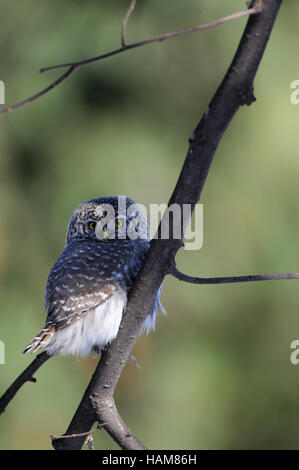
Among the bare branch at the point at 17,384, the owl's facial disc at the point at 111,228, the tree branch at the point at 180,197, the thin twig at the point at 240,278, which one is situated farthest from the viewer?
the owl's facial disc at the point at 111,228

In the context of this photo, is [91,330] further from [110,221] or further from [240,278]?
[240,278]

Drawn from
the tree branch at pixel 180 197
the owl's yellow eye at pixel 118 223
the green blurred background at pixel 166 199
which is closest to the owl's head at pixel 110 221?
the owl's yellow eye at pixel 118 223

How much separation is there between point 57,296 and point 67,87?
153 inches

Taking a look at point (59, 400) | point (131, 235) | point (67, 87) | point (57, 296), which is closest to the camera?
point (57, 296)

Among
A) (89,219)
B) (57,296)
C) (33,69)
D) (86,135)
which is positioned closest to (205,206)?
(86,135)

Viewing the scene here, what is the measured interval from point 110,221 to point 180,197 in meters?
1.14

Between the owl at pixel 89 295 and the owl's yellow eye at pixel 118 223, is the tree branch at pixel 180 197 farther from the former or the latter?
the owl's yellow eye at pixel 118 223

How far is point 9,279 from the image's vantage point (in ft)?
19.7

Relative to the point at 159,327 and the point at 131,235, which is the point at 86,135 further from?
the point at 131,235

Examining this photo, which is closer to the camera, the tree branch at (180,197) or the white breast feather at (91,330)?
the tree branch at (180,197)

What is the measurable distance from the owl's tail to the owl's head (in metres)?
0.56

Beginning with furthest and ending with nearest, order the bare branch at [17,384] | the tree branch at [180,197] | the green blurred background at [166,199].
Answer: the green blurred background at [166,199], the bare branch at [17,384], the tree branch at [180,197]

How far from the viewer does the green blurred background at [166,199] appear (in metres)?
5.48

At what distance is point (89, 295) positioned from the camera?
243 centimetres
